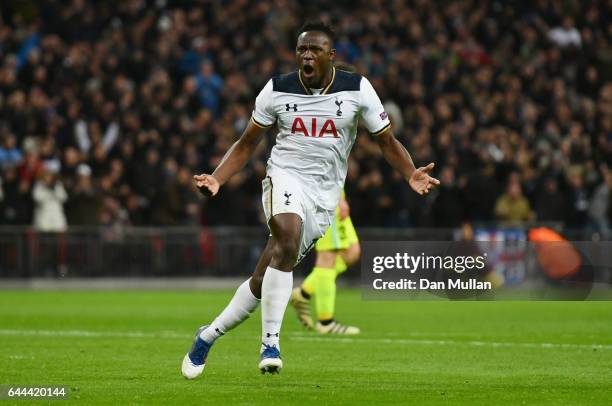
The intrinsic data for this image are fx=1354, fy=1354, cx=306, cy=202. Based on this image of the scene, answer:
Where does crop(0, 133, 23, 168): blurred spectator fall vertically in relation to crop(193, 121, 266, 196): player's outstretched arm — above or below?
below

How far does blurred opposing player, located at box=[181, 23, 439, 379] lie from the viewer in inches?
388

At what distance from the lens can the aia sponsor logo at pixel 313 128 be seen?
1009 cm

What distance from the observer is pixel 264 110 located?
1016 cm

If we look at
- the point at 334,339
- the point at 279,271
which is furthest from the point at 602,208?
the point at 279,271

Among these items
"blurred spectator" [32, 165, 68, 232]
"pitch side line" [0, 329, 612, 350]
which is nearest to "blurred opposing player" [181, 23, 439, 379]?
"pitch side line" [0, 329, 612, 350]

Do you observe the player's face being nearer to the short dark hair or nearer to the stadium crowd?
the short dark hair

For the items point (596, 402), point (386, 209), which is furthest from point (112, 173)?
point (596, 402)

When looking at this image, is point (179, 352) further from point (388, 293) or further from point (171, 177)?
point (171, 177)

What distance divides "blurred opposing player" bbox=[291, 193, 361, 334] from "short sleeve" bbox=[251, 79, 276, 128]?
553 centimetres

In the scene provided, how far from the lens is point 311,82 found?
10.1 metres

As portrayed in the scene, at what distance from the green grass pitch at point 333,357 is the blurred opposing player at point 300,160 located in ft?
2.16

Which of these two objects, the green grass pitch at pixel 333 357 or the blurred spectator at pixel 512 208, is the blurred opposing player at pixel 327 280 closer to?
the green grass pitch at pixel 333 357

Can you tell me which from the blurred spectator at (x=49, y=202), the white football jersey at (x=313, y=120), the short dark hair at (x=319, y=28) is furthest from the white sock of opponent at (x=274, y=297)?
the blurred spectator at (x=49, y=202)

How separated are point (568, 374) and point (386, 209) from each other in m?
17.0
